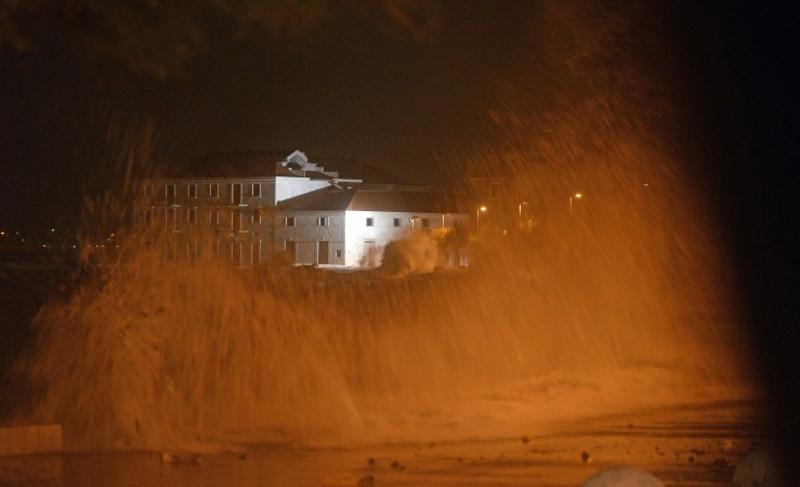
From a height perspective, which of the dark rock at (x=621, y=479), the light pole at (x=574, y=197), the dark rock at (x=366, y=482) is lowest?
the dark rock at (x=366, y=482)

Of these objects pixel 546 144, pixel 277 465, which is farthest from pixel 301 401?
pixel 546 144

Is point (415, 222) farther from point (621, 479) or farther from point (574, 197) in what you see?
point (621, 479)

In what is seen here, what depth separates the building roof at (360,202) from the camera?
66.9 m

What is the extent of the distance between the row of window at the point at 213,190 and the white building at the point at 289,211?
0.16 ft

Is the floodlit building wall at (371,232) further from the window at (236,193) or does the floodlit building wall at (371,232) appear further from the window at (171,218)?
the window at (171,218)

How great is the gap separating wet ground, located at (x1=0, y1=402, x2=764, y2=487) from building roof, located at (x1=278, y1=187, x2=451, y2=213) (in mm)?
53461

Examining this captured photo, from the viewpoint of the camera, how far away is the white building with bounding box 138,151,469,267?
59.7 metres

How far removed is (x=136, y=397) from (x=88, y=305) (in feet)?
18.9

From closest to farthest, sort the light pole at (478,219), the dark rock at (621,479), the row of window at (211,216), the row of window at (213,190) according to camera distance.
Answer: the dark rock at (621,479)
the row of window at (211,216)
the row of window at (213,190)
the light pole at (478,219)

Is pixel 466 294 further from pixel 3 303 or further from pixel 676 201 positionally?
pixel 3 303

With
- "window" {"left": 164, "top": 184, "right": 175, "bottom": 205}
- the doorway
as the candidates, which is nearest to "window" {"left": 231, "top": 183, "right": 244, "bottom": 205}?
"window" {"left": 164, "top": 184, "right": 175, "bottom": 205}

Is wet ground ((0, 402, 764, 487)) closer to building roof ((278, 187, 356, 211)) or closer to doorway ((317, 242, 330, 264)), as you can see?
building roof ((278, 187, 356, 211))

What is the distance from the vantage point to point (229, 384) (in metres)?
16.6

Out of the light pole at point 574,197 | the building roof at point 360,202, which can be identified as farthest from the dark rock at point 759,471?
the building roof at point 360,202
